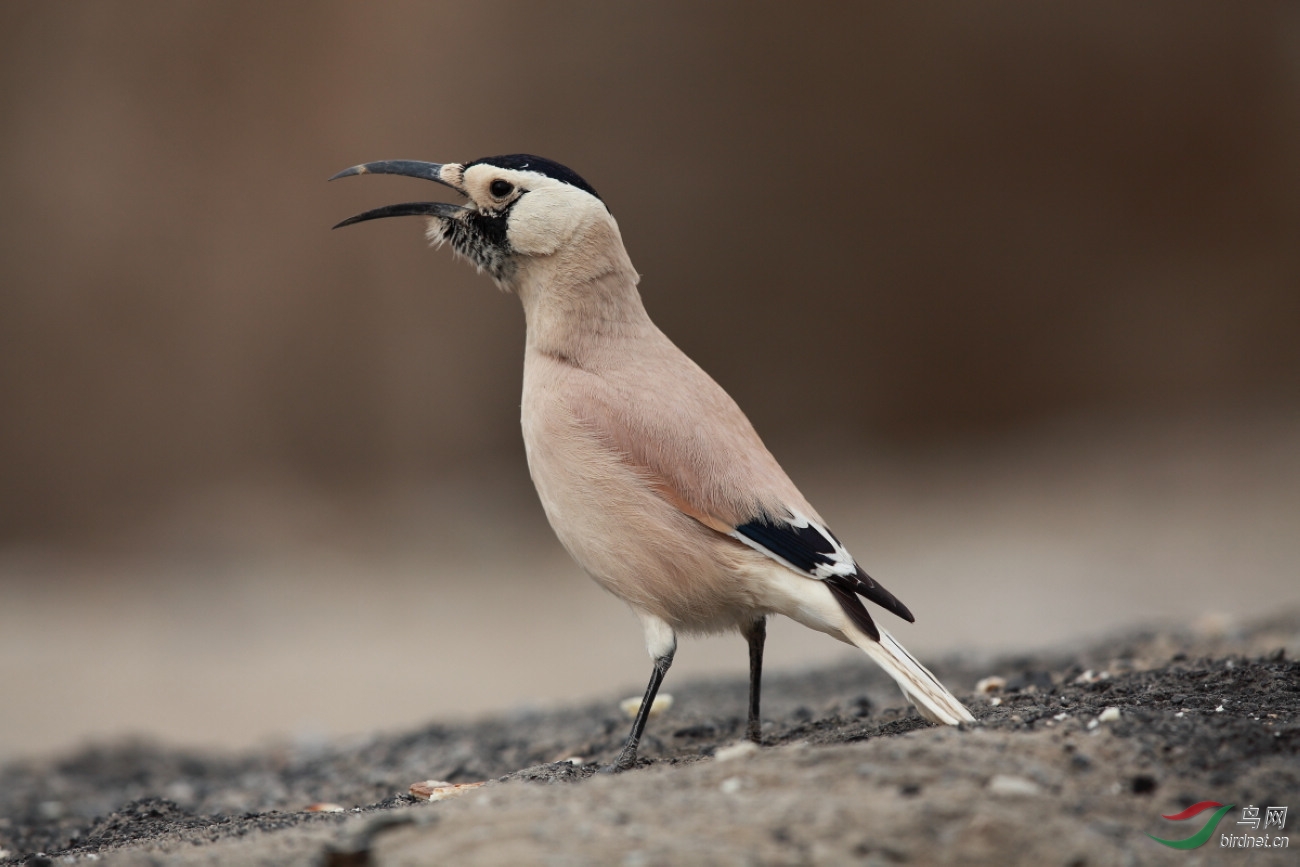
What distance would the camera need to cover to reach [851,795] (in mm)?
3146

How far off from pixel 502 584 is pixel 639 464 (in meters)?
9.65

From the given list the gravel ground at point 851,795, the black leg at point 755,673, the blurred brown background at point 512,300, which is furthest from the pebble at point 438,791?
the blurred brown background at point 512,300

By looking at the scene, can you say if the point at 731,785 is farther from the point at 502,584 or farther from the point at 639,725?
the point at 502,584

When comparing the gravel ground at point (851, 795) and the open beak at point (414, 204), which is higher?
the open beak at point (414, 204)

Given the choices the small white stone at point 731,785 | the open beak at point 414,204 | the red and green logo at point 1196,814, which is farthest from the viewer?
the open beak at point 414,204

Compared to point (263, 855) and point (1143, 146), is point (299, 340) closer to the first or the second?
point (1143, 146)

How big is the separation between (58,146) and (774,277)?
826cm

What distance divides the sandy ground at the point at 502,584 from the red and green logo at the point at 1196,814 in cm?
632

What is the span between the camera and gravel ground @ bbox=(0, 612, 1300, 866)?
9.65 feet

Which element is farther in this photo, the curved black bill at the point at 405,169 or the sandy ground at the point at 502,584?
the sandy ground at the point at 502,584

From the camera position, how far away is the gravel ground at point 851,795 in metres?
2.94

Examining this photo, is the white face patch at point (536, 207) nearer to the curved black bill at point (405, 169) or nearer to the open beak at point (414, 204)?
the open beak at point (414, 204)

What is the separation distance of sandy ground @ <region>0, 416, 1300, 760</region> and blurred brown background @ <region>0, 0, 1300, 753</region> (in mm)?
82

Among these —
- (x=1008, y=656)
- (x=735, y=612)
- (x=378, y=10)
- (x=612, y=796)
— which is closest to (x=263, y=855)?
(x=612, y=796)
